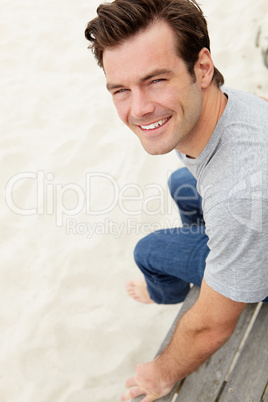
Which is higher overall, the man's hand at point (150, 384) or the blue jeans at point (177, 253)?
the blue jeans at point (177, 253)

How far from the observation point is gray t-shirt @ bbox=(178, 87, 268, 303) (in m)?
1.29

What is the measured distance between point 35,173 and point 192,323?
6.39ft

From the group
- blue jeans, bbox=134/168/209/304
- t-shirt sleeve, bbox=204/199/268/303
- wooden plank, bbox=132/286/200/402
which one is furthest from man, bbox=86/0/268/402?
blue jeans, bbox=134/168/209/304

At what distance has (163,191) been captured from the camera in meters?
3.02

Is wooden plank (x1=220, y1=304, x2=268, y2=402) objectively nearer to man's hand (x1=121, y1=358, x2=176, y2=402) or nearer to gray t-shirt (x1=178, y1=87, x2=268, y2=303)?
man's hand (x1=121, y1=358, x2=176, y2=402)

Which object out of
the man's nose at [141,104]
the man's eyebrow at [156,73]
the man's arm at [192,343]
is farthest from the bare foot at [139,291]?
the man's eyebrow at [156,73]

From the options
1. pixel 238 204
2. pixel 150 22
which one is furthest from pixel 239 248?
pixel 150 22

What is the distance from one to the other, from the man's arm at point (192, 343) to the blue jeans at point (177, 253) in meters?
0.36

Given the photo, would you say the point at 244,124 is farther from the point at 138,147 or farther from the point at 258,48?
the point at 258,48

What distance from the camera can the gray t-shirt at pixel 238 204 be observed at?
50.8 inches

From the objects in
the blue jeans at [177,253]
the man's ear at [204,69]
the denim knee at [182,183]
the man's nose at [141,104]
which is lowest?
the blue jeans at [177,253]

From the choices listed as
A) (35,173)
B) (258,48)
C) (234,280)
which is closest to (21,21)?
(35,173)

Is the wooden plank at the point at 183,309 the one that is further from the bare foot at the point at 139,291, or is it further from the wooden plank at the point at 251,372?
the bare foot at the point at 139,291

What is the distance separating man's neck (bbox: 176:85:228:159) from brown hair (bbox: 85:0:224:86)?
12cm
